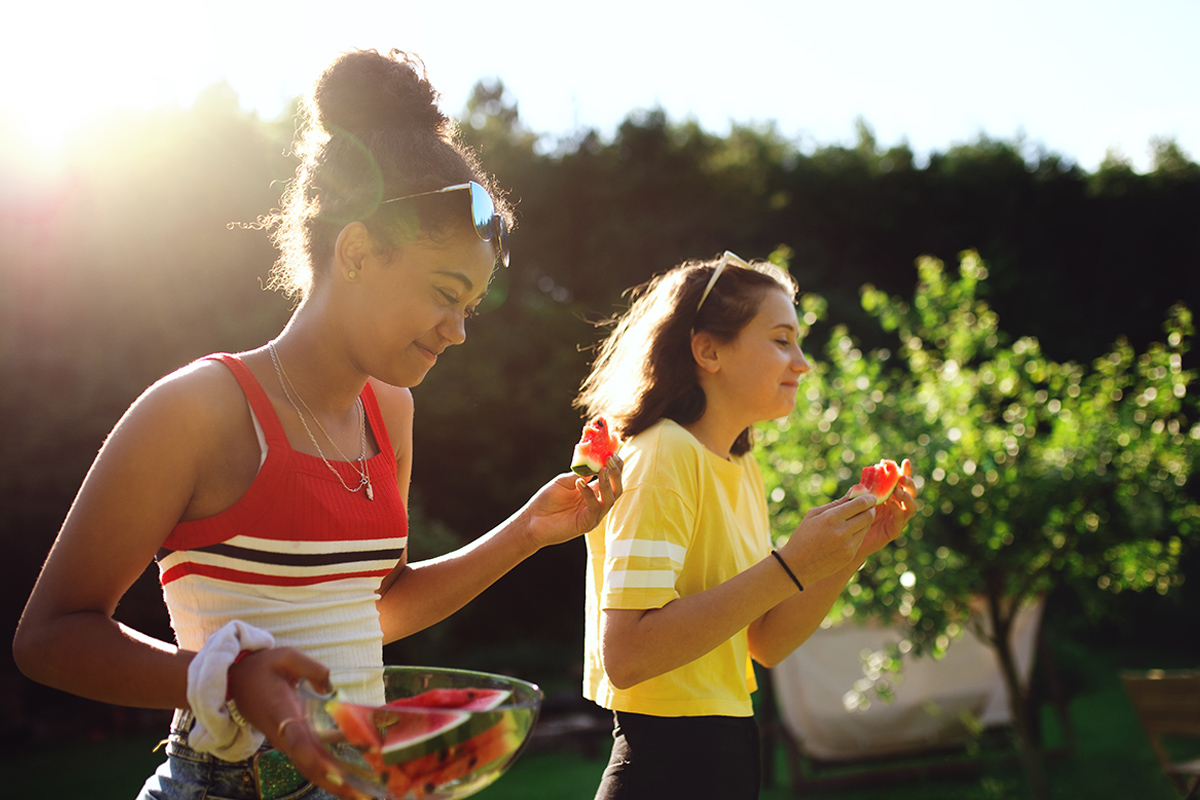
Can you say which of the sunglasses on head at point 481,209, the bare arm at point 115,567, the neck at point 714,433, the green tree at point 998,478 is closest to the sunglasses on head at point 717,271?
the neck at point 714,433

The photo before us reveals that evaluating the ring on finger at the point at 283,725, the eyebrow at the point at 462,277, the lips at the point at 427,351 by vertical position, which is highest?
the eyebrow at the point at 462,277

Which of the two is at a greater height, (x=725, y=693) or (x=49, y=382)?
(x=49, y=382)

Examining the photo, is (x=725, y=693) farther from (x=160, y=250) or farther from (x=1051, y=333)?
(x=1051, y=333)

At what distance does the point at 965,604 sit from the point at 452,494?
22.3 ft

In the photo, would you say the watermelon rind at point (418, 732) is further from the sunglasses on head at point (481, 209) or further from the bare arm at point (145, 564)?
the sunglasses on head at point (481, 209)

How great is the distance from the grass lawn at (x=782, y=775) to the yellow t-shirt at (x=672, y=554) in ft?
14.9

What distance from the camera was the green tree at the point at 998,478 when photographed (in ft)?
15.4

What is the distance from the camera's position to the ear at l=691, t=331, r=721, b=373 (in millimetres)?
2359

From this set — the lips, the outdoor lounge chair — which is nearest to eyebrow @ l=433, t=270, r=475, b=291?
the lips

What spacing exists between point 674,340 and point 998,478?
3155 millimetres

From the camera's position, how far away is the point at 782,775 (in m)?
6.79

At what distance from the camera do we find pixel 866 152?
46.1ft

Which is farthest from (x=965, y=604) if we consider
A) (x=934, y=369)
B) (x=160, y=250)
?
(x=160, y=250)

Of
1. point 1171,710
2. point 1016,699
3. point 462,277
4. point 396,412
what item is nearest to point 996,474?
point 1016,699
